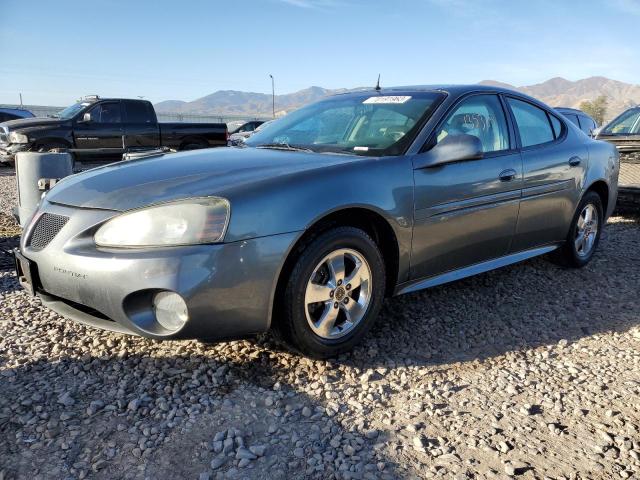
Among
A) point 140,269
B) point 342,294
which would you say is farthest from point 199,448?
point 342,294

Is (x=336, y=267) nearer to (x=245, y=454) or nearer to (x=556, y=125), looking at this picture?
(x=245, y=454)

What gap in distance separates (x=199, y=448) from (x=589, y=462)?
5.20 ft

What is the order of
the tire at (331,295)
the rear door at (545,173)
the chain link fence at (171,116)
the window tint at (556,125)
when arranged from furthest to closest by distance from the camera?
the chain link fence at (171,116) < the window tint at (556,125) < the rear door at (545,173) < the tire at (331,295)

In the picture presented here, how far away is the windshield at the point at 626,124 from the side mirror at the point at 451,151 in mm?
6077

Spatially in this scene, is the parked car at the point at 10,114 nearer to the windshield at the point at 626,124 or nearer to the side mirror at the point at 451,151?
the windshield at the point at 626,124

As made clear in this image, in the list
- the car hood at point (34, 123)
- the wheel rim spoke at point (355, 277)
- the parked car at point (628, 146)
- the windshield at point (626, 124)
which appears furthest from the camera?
the car hood at point (34, 123)

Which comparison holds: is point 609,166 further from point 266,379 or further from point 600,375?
point 266,379

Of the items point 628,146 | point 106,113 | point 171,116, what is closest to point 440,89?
point 628,146

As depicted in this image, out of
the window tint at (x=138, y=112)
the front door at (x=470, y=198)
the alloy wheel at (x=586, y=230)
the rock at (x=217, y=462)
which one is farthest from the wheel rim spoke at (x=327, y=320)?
the window tint at (x=138, y=112)

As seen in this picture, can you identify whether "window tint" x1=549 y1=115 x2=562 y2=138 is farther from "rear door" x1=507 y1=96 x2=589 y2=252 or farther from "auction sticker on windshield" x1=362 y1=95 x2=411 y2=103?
"auction sticker on windshield" x1=362 y1=95 x2=411 y2=103

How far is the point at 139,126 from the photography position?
42.2 feet

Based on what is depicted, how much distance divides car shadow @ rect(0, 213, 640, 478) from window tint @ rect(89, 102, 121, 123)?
10.3 meters

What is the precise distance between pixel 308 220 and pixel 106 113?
11511 mm

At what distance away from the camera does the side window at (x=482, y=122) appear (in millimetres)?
3525
